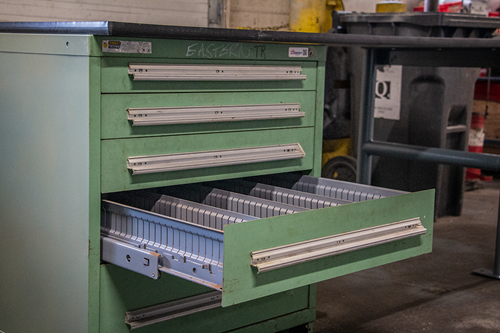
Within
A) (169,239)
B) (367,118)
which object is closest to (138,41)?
(169,239)

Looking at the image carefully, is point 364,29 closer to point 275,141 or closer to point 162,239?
point 275,141

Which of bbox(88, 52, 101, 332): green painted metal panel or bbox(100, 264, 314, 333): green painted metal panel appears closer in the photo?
bbox(88, 52, 101, 332): green painted metal panel

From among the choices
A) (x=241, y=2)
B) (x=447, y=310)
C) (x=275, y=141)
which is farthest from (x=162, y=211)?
(x=241, y=2)

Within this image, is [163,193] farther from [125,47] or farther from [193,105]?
[125,47]

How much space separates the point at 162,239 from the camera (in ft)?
5.10

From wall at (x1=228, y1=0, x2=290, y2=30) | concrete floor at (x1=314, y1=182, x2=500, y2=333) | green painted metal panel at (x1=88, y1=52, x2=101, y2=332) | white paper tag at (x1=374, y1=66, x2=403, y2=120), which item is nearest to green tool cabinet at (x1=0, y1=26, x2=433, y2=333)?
green painted metal panel at (x1=88, y1=52, x2=101, y2=332)

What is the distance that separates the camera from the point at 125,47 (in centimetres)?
161

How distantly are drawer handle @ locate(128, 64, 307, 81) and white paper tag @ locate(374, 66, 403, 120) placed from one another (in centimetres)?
241

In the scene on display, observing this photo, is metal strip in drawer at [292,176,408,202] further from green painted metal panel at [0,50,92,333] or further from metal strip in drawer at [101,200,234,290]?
green painted metal panel at [0,50,92,333]

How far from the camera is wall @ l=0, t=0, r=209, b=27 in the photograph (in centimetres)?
327

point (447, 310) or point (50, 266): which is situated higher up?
point (50, 266)

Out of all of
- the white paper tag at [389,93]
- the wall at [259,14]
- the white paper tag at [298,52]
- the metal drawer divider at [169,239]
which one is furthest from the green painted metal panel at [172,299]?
the wall at [259,14]

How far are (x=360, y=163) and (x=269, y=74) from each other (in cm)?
196

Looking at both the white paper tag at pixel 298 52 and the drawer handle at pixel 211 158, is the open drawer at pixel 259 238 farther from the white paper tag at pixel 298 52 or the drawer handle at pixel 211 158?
the white paper tag at pixel 298 52
